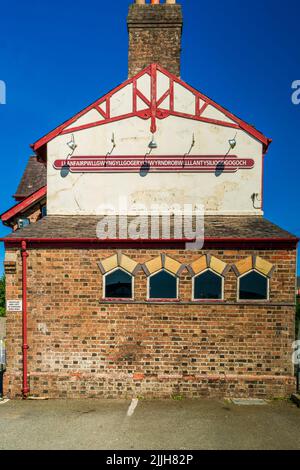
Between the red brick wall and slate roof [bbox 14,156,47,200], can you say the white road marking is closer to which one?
the red brick wall

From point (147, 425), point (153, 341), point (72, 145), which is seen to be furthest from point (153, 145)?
point (147, 425)

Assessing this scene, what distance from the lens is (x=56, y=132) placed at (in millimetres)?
9703

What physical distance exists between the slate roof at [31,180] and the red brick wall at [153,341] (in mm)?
9810

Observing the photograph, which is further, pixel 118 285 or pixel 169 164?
pixel 169 164

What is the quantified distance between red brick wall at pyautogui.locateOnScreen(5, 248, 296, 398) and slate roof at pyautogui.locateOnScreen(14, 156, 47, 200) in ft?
32.2

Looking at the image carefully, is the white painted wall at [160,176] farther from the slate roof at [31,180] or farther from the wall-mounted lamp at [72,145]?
the slate roof at [31,180]

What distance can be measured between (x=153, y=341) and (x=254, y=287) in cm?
288

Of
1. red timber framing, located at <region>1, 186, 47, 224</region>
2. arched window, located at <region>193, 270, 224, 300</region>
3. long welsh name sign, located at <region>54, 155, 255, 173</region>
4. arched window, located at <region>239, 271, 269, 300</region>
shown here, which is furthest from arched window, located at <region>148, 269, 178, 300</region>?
red timber framing, located at <region>1, 186, 47, 224</region>

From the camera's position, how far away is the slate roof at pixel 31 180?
54.7 feet

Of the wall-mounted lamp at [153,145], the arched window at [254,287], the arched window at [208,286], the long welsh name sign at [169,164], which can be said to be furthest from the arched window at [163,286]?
A: the wall-mounted lamp at [153,145]

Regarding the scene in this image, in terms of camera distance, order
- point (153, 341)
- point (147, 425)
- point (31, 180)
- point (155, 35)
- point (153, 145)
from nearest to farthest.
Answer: point (147, 425) < point (153, 341) < point (153, 145) < point (155, 35) < point (31, 180)

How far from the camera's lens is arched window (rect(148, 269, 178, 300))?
802cm

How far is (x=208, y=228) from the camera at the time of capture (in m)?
8.55

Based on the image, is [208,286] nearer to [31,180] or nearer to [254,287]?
[254,287]
